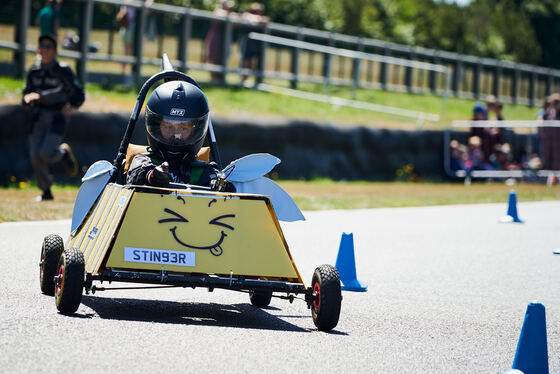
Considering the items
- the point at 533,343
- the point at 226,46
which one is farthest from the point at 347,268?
the point at 226,46

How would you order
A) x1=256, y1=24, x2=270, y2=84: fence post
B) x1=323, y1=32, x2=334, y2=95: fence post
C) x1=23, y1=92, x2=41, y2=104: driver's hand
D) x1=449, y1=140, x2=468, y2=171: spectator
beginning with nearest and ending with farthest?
x1=23, y1=92, x2=41, y2=104: driver's hand < x1=449, y1=140, x2=468, y2=171: spectator < x1=256, y1=24, x2=270, y2=84: fence post < x1=323, y1=32, x2=334, y2=95: fence post

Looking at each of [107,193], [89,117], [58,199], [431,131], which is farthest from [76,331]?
[431,131]

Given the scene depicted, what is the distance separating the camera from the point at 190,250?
6.96 metres

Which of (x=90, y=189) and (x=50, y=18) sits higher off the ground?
(x=50, y=18)

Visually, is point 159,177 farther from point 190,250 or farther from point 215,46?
point 215,46

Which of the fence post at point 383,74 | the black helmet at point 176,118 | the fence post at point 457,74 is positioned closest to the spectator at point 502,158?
the fence post at point 383,74

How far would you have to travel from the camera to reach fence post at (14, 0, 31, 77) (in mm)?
19230

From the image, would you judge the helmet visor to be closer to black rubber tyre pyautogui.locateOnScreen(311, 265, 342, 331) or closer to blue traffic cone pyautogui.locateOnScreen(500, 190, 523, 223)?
black rubber tyre pyautogui.locateOnScreen(311, 265, 342, 331)

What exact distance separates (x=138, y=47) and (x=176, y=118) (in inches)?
554

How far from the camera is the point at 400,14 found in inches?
2327

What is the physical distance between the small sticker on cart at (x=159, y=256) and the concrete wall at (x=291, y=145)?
8861 millimetres

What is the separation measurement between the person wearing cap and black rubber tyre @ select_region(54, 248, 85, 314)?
7439 mm

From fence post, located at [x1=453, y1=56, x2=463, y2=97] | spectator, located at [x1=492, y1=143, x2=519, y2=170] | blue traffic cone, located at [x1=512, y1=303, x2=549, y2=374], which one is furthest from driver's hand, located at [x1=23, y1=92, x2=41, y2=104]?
fence post, located at [x1=453, y1=56, x2=463, y2=97]

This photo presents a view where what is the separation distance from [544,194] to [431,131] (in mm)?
2605
